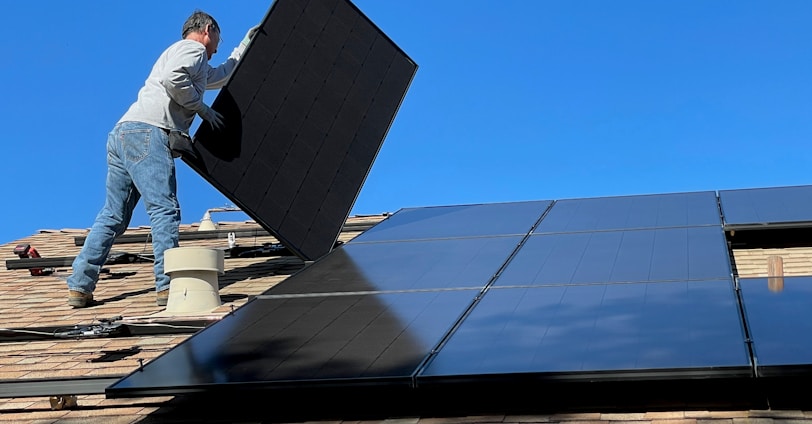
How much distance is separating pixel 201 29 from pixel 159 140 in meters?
0.89

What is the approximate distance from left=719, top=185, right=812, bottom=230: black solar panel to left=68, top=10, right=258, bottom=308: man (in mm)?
3664

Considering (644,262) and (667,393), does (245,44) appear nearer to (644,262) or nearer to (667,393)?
(644,262)

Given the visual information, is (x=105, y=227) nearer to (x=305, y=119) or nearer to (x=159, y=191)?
(x=159, y=191)

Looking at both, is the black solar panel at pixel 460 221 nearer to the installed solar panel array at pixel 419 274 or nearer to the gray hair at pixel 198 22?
the installed solar panel array at pixel 419 274

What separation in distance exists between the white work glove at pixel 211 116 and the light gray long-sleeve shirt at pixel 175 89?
0.05 m

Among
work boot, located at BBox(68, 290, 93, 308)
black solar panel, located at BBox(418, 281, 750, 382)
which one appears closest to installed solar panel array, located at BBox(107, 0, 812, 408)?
black solar panel, located at BBox(418, 281, 750, 382)

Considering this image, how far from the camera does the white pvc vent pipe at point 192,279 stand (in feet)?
23.2

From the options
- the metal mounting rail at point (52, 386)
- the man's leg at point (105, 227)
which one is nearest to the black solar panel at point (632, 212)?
the man's leg at point (105, 227)

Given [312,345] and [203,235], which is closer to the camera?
[312,345]

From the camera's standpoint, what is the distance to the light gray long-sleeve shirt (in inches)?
297

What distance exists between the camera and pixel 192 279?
7.13 meters

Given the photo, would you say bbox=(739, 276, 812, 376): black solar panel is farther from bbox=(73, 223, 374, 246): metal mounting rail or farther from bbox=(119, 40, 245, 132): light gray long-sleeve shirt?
bbox=(73, 223, 374, 246): metal mounting rail

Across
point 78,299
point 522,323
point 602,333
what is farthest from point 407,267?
point 78,299

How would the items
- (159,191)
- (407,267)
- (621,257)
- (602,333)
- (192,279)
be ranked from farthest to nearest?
(159,191) < (192,279) < (407,267) < (621,257) < (602,333)
